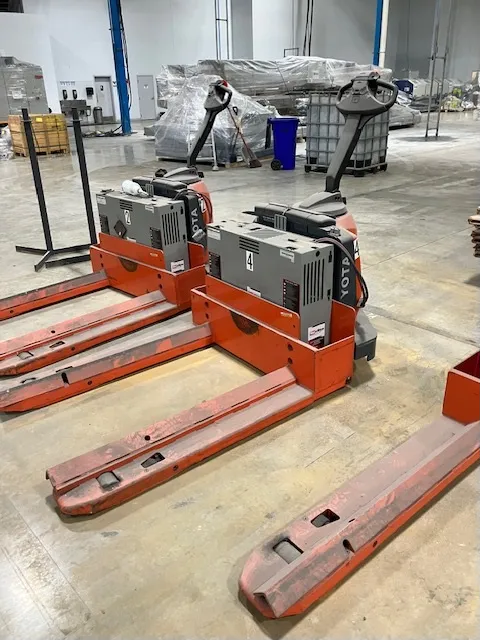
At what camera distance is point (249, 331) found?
3074 millimetres

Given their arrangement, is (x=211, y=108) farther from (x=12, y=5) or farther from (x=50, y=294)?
(x=12, y=5)

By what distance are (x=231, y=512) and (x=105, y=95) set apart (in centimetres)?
2044

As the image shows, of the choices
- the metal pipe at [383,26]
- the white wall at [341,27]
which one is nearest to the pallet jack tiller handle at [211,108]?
the metal pipe at [383,26]

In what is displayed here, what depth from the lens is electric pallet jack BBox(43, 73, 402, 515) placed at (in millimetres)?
2236

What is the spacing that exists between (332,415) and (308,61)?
11329 millimetres

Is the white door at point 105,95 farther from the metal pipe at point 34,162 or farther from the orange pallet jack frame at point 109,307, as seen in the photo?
the orange pallet jack frame at point 109,307

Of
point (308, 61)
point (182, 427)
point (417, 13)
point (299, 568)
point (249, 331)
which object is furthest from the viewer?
point (417, 13)

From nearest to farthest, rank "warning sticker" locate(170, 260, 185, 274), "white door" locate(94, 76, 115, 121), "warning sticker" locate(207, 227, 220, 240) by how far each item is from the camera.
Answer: "warning sticker" locate(207, 227, 220, 240), "warning sticker" locate(170, 260, 185, 274), "white door" locate(94, 76, 115, 121)

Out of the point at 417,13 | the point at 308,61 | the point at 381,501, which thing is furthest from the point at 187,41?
the point at 381,501

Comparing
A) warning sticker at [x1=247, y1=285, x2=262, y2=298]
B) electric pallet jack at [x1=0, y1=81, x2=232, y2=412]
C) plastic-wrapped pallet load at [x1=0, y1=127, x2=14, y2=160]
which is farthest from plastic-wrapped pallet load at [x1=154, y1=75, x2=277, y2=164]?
warning sticker at [x1=247, y1=285, x2=262, y2=298]

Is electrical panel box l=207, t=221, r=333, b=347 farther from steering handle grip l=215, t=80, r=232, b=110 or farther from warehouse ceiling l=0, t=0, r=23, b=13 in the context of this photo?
warehouse ceiling l=0, t=0, r=23, b=13

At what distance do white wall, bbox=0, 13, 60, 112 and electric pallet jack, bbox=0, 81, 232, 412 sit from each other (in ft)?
44.5

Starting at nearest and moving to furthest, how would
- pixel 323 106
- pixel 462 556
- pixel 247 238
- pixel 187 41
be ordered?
pixel 462 556, pixel 247 238, pixel 323 106, pixel 187 41

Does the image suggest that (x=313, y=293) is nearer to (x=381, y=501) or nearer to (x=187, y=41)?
(x=381, y=501)
